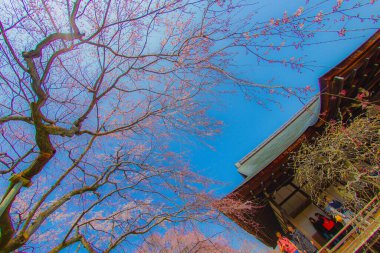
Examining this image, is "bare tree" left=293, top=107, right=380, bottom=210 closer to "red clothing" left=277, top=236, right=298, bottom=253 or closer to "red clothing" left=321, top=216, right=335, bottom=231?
"red clothing" left=321, top=216, right=335, bottom=231

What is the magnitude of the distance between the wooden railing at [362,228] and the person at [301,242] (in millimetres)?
906

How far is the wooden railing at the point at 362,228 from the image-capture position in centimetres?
434

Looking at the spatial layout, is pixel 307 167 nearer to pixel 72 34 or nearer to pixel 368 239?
pixel 368 239

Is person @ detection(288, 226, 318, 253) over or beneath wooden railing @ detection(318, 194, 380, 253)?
over

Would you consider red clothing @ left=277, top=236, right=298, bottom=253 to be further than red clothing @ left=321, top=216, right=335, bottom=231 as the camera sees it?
Yes

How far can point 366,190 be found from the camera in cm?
506

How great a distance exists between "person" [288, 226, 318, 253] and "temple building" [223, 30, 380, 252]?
0.20 metres

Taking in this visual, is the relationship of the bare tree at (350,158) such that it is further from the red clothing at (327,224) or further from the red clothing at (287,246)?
the red clothing at (287,246)

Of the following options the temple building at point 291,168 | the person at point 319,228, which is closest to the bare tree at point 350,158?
the temple building at point 291,168

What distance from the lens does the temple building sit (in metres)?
5.17

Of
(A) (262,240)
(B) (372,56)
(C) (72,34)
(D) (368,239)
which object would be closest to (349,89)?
(B) (372,56)

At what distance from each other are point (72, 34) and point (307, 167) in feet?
20.8

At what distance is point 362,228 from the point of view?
4457 mm

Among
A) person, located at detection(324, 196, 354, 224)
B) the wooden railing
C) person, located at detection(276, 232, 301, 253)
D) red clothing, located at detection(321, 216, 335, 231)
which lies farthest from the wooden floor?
person, located at detection(276, 232, 301, 253)
